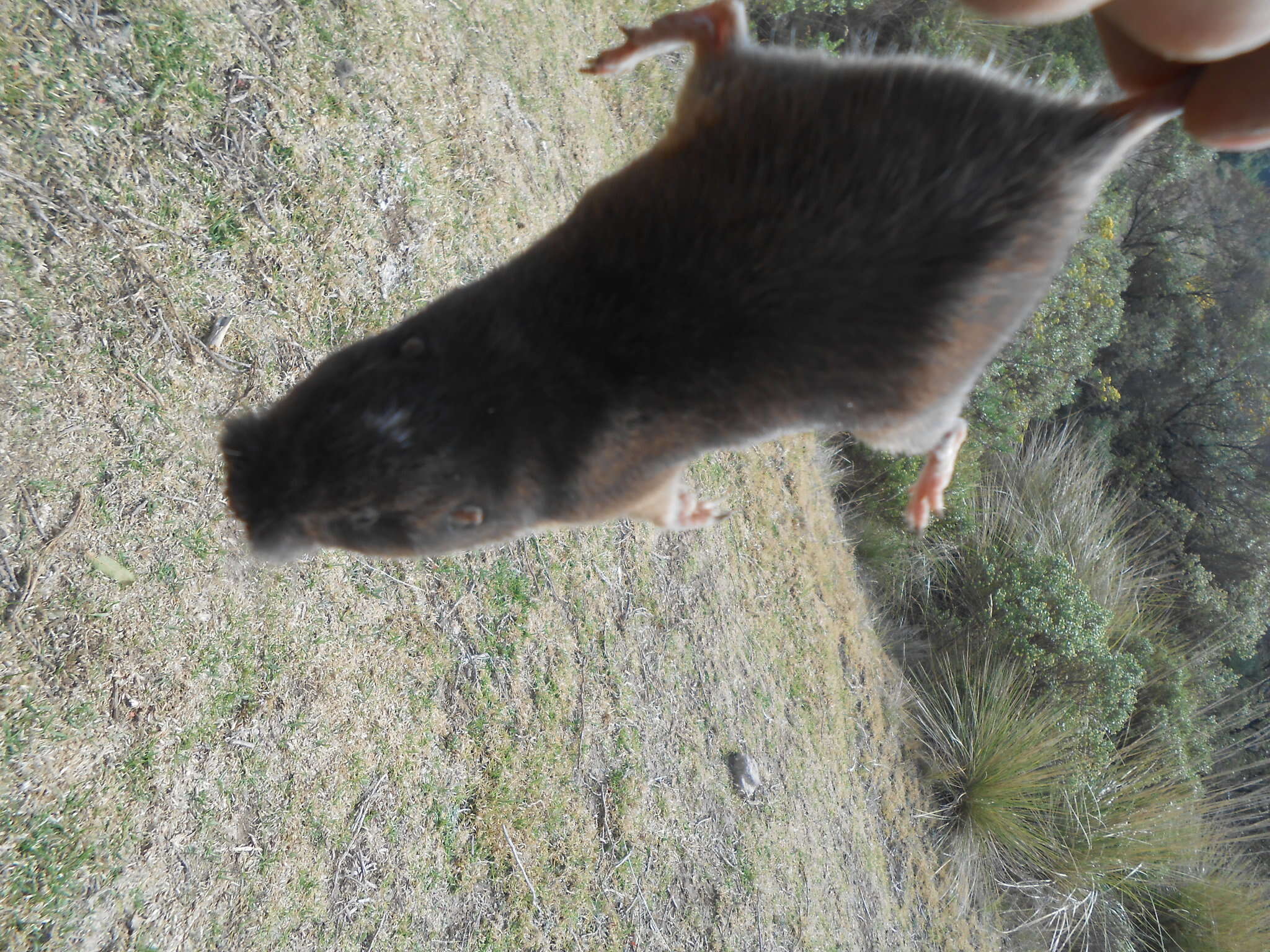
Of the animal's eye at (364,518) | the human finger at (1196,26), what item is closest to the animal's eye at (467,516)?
the animal's eye at (364,518)

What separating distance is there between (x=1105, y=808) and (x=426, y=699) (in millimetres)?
9311

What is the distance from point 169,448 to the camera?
4285 mm

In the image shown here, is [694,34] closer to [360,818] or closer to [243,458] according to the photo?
[243,458]

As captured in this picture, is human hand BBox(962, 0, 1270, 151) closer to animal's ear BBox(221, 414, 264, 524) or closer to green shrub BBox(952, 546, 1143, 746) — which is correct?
animal's ear BBox(221, 414, 264, 524)

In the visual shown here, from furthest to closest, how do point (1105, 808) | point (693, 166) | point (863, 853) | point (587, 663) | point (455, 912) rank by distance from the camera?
1. point (1105, 808)
2. point (863, 853)
3. point (587, 663)
4. point (455, 912)
5. point (693, 166)

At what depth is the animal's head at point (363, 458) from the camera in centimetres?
240

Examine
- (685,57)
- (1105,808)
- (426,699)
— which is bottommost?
(1105,808)

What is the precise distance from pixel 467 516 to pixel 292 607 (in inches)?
97.6

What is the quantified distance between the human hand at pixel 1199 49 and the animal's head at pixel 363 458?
6.95 ft

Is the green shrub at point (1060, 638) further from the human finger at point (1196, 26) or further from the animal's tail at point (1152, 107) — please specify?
the human finger at point (1196, 26)

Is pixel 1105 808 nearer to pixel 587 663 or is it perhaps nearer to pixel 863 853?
pixel 863 853

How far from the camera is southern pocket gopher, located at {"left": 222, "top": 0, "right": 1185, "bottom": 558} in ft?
8.14

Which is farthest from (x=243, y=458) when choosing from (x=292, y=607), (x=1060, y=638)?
(x=1060, y=638)

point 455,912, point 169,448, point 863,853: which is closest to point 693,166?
point 169,448
